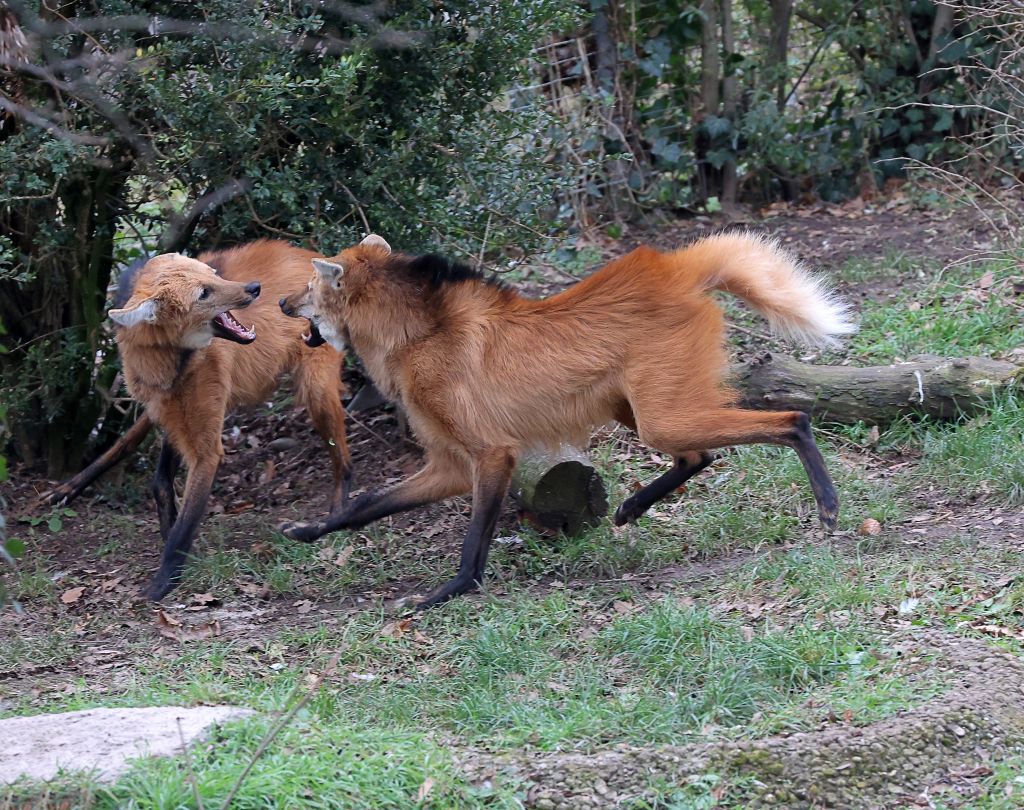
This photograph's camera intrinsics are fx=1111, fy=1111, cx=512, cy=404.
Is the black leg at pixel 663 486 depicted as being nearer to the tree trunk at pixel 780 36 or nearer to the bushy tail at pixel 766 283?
the bushy tail at pixel 766 283

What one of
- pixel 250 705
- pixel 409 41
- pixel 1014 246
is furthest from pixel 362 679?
pixel 1014 246

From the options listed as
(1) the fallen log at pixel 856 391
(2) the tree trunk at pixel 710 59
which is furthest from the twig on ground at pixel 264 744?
(2) the tree trunk at pixel 710 59

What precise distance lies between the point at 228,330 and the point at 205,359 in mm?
211


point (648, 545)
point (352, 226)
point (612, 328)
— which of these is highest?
point (352, 226)

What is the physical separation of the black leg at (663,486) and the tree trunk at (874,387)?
70cm

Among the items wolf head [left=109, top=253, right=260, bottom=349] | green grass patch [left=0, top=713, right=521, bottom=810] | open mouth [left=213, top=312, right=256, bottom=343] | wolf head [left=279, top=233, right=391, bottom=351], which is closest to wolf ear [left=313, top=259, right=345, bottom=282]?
wolf head [left=279, top=233, right=391, bottom=351]

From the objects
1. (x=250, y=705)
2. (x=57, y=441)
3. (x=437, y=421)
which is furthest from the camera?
(x=57, y=441)

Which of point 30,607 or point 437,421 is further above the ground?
point 437,421

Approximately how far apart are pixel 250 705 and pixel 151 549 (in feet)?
7.09

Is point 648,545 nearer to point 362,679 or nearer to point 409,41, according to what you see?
point 362,679

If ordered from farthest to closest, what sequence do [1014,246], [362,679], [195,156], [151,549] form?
[1014,246] < [151,549] < [195,156] < [362,679]

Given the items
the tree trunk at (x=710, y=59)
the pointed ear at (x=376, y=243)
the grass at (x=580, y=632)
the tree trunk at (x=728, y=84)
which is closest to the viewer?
the grass at (x=580, y=632)

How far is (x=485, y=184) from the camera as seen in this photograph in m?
5.44

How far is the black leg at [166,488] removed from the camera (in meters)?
5.04
